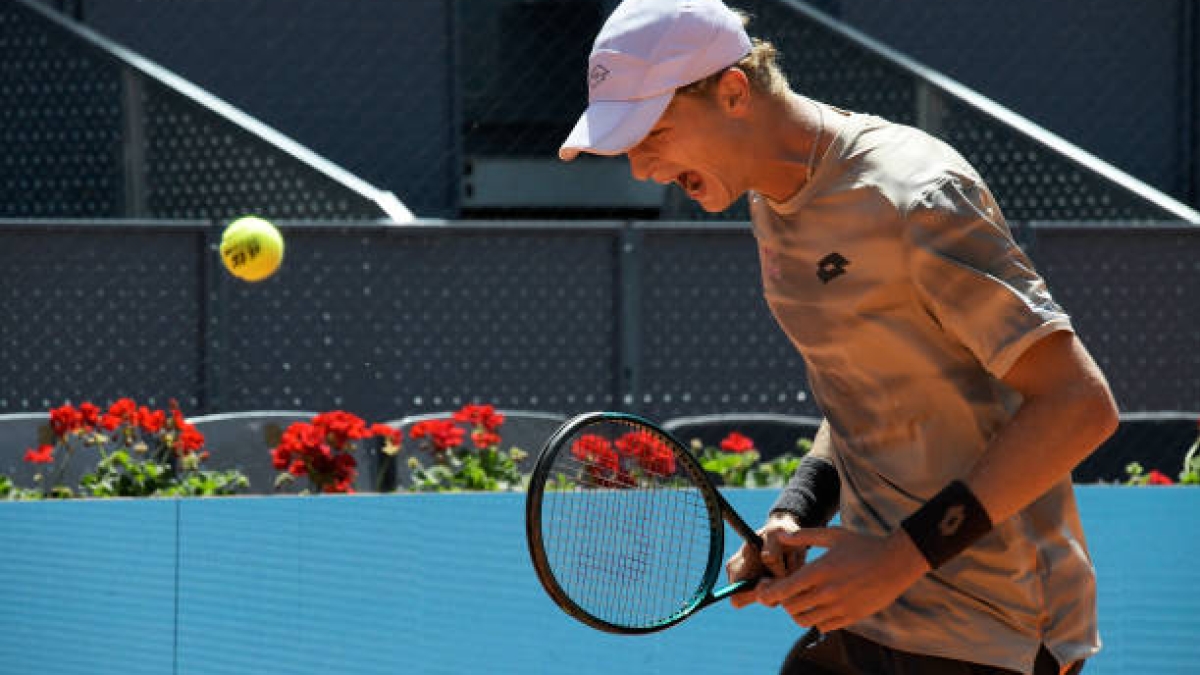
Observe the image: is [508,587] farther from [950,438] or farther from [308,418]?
[950,438]

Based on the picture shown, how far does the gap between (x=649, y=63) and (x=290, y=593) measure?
2.42 m

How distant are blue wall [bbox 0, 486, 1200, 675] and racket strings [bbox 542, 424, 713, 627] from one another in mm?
1273

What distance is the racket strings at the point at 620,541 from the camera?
98.6 inches

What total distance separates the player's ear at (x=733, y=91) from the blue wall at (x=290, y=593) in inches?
86.9

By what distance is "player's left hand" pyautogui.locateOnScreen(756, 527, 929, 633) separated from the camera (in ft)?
5.96

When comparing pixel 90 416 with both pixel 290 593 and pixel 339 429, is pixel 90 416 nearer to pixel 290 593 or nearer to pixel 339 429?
pixel 339 429

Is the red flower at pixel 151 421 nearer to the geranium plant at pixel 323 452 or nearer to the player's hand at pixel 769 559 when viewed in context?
the geranium plant at pixel 323 452

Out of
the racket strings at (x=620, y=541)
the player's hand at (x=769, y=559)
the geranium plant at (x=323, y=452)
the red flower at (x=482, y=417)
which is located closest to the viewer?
the player's hand at (x=769, y=559)

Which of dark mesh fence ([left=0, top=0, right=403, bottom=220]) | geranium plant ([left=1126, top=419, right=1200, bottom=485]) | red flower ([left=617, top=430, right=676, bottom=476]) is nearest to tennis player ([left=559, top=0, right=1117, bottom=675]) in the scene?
red flower ([left=617, top=430, right=676, bottom=476])

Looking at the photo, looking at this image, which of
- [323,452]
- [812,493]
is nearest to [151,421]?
[323,452]

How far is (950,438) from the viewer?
198cm

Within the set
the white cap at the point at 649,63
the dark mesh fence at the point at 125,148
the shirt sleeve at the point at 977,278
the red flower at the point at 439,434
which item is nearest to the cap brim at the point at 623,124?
the white cap at the point at 649,63

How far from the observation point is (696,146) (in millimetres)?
1978

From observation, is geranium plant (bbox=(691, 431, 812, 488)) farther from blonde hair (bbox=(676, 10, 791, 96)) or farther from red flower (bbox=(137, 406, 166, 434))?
blonde hair (bbox=(676, 10, 791, 96))
